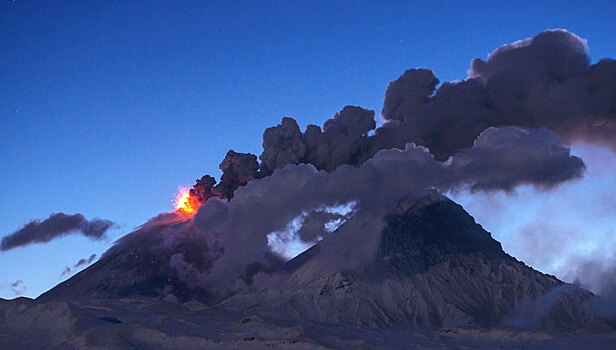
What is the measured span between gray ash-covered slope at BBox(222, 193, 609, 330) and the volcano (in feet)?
1.04

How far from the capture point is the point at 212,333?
88.9 m

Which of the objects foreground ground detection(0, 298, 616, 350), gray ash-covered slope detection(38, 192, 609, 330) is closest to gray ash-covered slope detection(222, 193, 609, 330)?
gray ash-covered slope detection(38, 192, 609, 330)

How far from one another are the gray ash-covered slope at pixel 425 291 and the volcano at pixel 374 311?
1.04ft

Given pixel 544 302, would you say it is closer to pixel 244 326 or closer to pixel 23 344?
pixel 244 326

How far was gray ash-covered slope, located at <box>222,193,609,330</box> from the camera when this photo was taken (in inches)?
6334

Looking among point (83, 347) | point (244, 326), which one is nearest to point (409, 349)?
point (244, 326)

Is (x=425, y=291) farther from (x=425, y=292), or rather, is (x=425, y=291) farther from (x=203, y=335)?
(x=203, y=335)

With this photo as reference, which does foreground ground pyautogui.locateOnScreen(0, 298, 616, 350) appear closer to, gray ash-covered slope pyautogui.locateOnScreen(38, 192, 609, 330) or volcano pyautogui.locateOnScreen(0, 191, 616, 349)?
volcano pyautogui.locateOnScreen(0, 191, 616, 349)

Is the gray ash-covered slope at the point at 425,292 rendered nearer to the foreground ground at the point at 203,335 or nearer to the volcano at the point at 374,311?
the volcano at the point at 374,311

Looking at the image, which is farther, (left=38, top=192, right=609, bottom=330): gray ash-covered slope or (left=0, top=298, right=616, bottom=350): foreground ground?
(left=38, top=192, right=609, bottom=330): gray ash-covered slope

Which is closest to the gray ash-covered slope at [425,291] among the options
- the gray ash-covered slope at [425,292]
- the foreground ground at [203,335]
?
the gray ash-covered slope at [425,292]

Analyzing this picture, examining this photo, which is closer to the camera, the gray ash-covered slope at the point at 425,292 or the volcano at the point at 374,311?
the volcano at the point at 374,311

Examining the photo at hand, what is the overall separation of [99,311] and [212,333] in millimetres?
28245

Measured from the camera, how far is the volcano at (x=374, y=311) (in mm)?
81938
